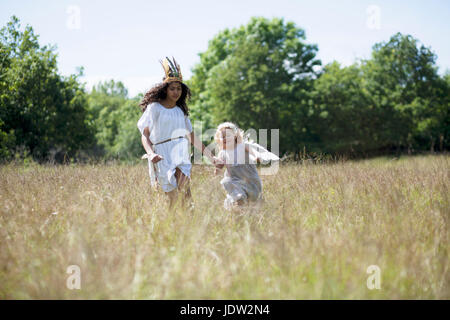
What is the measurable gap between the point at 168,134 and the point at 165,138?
0.05 m

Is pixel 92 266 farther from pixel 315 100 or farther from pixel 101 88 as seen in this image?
pixel 101 88

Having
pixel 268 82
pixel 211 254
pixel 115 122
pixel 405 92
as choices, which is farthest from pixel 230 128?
pixel 115 122

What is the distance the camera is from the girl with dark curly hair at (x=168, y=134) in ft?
11.9

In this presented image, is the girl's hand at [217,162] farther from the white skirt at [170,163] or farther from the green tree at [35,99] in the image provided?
the green tree at [35,99]

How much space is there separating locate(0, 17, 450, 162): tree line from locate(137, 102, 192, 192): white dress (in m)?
17.2

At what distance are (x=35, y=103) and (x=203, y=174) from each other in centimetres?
1916

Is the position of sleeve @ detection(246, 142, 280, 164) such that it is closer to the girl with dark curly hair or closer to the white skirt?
the girl with dark curly hair

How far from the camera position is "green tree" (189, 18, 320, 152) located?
25633 mm

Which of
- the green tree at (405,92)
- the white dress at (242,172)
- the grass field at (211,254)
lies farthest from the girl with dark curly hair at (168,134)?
the green tree at (405,92)

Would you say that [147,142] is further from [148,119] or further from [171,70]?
[171,70]

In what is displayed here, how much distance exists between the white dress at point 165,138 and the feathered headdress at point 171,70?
1.03 feet

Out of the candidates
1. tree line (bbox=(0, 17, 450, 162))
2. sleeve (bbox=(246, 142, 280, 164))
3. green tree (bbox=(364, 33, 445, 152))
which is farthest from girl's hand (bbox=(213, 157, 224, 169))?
green tree (bbox=(364, 33, 445, 152))

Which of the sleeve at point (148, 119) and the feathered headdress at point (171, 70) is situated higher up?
the feathered headdress at point (171, 70)
